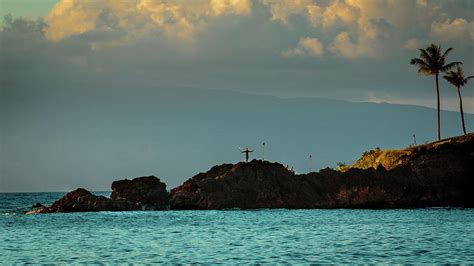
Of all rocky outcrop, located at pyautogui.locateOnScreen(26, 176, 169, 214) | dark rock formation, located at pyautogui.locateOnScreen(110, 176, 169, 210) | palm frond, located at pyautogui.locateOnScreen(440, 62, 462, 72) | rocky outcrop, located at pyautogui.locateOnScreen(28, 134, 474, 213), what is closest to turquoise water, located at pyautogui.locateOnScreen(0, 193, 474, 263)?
rocky outcrop, located at pyautogui.locateOnScreen(26, 176, 169, 214)

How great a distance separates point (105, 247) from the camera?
55.2 meters

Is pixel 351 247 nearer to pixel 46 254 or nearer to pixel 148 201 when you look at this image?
pixel 46 254

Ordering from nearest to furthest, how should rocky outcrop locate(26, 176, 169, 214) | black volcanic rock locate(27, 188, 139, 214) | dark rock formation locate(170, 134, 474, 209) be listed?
black volcanic rock locate(27, 188, 139, 214)
rocky outcrop locate(26, 176, 169, 214)
dark rock formation locate(170, 134, 474, 209)

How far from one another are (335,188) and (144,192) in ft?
87.2

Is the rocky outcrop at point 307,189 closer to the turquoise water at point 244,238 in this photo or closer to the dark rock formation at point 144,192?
the dark rock formation at point 144,192

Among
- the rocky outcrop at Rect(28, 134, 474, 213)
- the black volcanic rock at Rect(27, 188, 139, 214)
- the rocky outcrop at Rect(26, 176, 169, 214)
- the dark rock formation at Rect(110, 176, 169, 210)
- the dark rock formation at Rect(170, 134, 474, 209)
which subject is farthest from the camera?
the dark rock formation at Rect(110, 176, 169, 210)

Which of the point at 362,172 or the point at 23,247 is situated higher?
the point at 362,172

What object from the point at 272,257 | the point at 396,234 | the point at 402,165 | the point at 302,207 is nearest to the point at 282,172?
the point at 302,207

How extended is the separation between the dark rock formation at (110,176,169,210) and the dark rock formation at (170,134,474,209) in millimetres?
1723

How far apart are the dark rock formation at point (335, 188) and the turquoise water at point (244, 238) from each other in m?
17.4

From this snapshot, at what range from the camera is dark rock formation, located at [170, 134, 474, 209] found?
368ft

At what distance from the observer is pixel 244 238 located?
6172 cm

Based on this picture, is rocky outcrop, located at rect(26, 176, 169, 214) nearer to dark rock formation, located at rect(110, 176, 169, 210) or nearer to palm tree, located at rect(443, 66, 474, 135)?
dark rock formation, located at rect(110, 176, 169, 210)

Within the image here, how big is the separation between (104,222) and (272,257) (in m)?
40.4
